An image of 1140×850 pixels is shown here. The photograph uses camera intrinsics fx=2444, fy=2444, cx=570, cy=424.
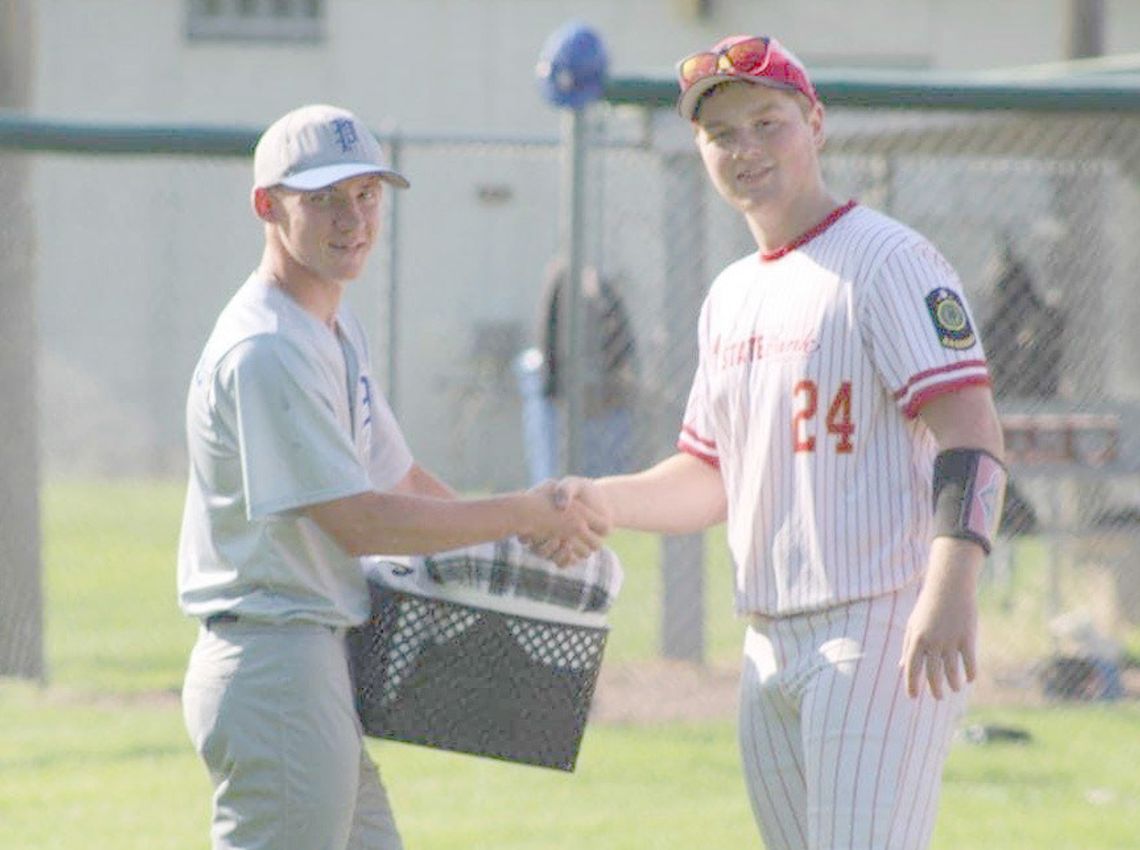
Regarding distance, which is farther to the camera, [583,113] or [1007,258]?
[1007,258]

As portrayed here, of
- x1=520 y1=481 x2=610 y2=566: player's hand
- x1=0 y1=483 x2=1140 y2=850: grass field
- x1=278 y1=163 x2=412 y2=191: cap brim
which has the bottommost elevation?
x1=0 y1=483 x2=1140 y2=850: grass field

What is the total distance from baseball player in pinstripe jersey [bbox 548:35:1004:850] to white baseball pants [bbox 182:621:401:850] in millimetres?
594

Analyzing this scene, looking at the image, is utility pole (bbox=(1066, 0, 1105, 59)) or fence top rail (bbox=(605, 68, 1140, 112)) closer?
fence top rail (bbox=(605, 68, 1140, 112))

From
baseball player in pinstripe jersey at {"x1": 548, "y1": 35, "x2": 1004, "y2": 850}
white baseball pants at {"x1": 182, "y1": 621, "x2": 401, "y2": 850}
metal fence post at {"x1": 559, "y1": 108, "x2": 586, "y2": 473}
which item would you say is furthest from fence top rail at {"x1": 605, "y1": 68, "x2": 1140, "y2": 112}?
white baseball pants at {"x1": 182, "y1": 621, "x2": 401, "y2": 850}

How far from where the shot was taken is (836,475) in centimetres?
426

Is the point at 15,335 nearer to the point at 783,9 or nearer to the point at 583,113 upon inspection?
the point at 583,113

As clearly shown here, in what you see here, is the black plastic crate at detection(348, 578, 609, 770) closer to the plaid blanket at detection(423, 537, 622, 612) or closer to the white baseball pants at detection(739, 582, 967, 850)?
the plaid blanket at detection(423, 537, 622, 612)

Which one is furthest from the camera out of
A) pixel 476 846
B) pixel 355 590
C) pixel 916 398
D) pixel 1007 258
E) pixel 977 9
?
pixel 977 9

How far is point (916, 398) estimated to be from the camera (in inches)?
162

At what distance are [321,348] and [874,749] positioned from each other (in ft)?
3.89

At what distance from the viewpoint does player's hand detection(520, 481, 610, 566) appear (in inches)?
175

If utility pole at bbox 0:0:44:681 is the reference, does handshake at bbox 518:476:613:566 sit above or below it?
above

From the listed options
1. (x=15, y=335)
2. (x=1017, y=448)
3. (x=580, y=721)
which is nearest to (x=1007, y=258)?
(x=1017, y=448)

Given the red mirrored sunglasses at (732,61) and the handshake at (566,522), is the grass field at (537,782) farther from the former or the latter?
the red mirrored sunglasses at (732,61)
